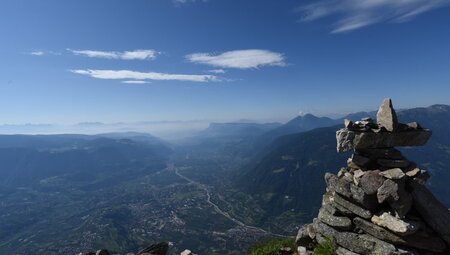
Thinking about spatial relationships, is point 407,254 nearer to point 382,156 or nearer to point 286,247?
point 382,156

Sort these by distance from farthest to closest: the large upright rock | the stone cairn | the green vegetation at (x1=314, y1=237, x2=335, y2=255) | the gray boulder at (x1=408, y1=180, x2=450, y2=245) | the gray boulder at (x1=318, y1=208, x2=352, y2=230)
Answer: the large upright rock, the gray boulder at (x1=318, y1=208, x2=352, y2=230), the green vegetation at (x1=314, y1=237, x2=335, y2=255), the gray boulder at (x1=408, y1=180, x2=450, y2=245), the stone cairn

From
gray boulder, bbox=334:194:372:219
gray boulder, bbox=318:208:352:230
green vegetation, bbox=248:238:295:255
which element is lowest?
green vegetation, bbox=248:238:295:255

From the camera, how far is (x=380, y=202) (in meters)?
22.2

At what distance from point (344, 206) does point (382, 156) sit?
191 inches

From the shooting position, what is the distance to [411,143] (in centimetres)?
2528

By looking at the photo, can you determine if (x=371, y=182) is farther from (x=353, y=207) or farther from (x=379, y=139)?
(x=379, y=139)

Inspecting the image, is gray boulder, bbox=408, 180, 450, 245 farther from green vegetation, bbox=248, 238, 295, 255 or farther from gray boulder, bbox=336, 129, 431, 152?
green vegetation, bbox=248, 238, 295, 255

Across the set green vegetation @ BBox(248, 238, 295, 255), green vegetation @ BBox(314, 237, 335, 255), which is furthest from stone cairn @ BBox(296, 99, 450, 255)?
green vegetation @ BBox(248, 238, 295, 255)

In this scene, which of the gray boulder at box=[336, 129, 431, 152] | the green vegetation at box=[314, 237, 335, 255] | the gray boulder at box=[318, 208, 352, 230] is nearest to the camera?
the green vegetation at box=[314, 237, 335, 255]

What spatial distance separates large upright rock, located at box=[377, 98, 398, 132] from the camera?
80.3ft

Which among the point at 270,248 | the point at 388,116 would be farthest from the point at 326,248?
the point at 388,116

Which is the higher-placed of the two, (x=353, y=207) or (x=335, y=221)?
(x=353, y=207)

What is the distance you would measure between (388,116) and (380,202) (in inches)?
266

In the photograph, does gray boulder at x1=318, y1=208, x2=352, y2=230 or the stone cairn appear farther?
gray boulder at x1=318, y1=208, x2=352, y2=230
